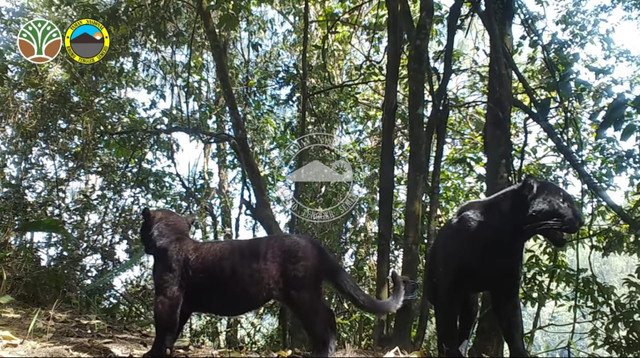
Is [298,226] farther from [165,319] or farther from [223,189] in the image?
[165,319]

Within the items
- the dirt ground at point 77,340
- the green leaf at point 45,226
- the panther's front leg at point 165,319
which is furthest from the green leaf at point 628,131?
the green leaf at point 45,226

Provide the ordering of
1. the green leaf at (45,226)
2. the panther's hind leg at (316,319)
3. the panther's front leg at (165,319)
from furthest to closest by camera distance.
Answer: the green leaf at (45,226)
the panther's front leg at (165,319)
the panther's hind leg at (316,319)

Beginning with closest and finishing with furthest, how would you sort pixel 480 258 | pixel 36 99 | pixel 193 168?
pixel 480 258 < pixel 36 99 < pixel 193 168

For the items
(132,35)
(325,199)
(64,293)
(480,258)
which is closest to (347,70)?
(325,199)

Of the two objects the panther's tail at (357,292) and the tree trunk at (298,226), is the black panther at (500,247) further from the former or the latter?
the tree trunk at (298,226)

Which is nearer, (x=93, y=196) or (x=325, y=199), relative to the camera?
(x=325, y=199)

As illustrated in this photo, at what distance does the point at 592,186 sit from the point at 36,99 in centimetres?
723

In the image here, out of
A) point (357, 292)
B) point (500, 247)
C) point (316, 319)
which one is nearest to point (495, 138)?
point (500, 247)

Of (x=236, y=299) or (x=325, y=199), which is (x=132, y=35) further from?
(x=236, y=299)

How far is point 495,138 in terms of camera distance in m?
4.77

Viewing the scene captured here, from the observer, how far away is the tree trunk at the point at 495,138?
14.5 feet

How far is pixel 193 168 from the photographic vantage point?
9.49 meters

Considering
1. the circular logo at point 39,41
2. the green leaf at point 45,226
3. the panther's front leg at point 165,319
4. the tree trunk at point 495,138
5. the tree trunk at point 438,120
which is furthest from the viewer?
the circular logo at point 39,41

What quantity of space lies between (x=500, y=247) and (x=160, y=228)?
99.4 inches
